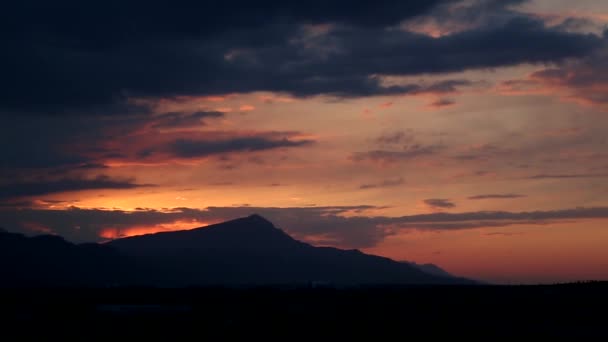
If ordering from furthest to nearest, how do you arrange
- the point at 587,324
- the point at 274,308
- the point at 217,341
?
the point at 274,308, the point at 587,324, the point at 217,341

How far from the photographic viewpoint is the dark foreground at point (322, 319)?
67.2 meters

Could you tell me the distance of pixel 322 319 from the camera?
268ft

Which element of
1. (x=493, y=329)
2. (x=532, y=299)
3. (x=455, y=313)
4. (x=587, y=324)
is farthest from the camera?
(x=532, y=299)

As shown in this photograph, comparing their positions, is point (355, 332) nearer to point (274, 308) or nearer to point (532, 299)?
point (274, 308)

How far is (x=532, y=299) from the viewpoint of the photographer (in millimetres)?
115062

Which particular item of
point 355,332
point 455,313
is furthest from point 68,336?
point 455,313

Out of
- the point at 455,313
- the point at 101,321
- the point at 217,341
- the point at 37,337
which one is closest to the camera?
the point at 217,341

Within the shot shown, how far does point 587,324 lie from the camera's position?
253 ft

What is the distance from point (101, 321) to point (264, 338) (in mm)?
26834

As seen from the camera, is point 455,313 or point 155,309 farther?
point 155,309

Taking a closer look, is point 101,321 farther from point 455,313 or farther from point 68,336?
point 455,313

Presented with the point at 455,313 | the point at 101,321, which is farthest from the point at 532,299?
the point at 101,321

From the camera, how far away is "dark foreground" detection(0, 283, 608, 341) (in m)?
67.2

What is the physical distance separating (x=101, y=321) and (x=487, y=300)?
58.1 m
